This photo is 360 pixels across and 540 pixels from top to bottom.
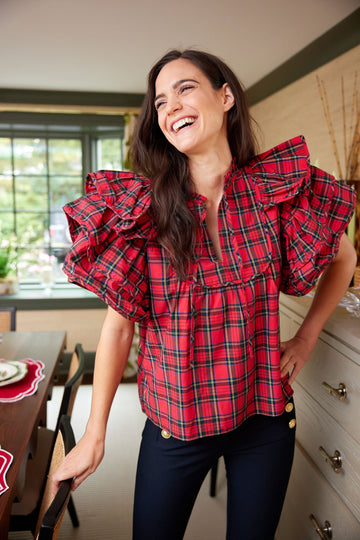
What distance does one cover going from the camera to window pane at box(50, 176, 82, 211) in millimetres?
4914

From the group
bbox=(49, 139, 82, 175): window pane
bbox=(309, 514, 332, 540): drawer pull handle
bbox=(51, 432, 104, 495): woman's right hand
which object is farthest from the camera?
bbox=(49, 139, 82, 175): window pane

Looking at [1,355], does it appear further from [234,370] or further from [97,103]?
[97,103]

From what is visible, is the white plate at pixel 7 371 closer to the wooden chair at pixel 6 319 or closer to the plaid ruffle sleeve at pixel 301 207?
the wooden chair at pixel 6 319

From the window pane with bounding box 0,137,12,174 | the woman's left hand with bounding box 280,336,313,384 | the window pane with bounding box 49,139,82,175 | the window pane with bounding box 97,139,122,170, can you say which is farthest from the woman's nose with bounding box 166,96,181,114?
the window pane with bounding box 0,137,12,174

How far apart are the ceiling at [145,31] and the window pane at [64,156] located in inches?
44.7

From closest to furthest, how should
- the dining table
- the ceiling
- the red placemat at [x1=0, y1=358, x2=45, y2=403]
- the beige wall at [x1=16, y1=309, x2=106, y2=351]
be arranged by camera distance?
the dining table, the red placemat at [x1=0, y1=358, x2=45, y2=403], the ceiling, the beige wall at [x1=16, y1=309, x2=106, y2=351]

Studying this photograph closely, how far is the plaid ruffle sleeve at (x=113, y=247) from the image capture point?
3.46 ft

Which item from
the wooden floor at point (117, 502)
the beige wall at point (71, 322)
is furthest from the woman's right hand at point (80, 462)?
the beige wall at point (71, 322)

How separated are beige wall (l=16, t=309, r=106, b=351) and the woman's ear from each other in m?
3.63

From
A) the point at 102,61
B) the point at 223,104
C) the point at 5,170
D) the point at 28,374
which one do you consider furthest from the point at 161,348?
the point at 5,170

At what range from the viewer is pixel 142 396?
123cm

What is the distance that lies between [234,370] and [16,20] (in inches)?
95.8

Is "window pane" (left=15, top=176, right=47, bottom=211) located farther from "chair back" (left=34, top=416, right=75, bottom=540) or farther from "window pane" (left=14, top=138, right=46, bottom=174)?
"chair back" (left=34, top=416, right=75, bottom=540)

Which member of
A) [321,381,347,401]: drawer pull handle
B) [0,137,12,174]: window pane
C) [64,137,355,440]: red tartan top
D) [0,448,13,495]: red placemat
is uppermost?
[0,137,12,174]: window pane
